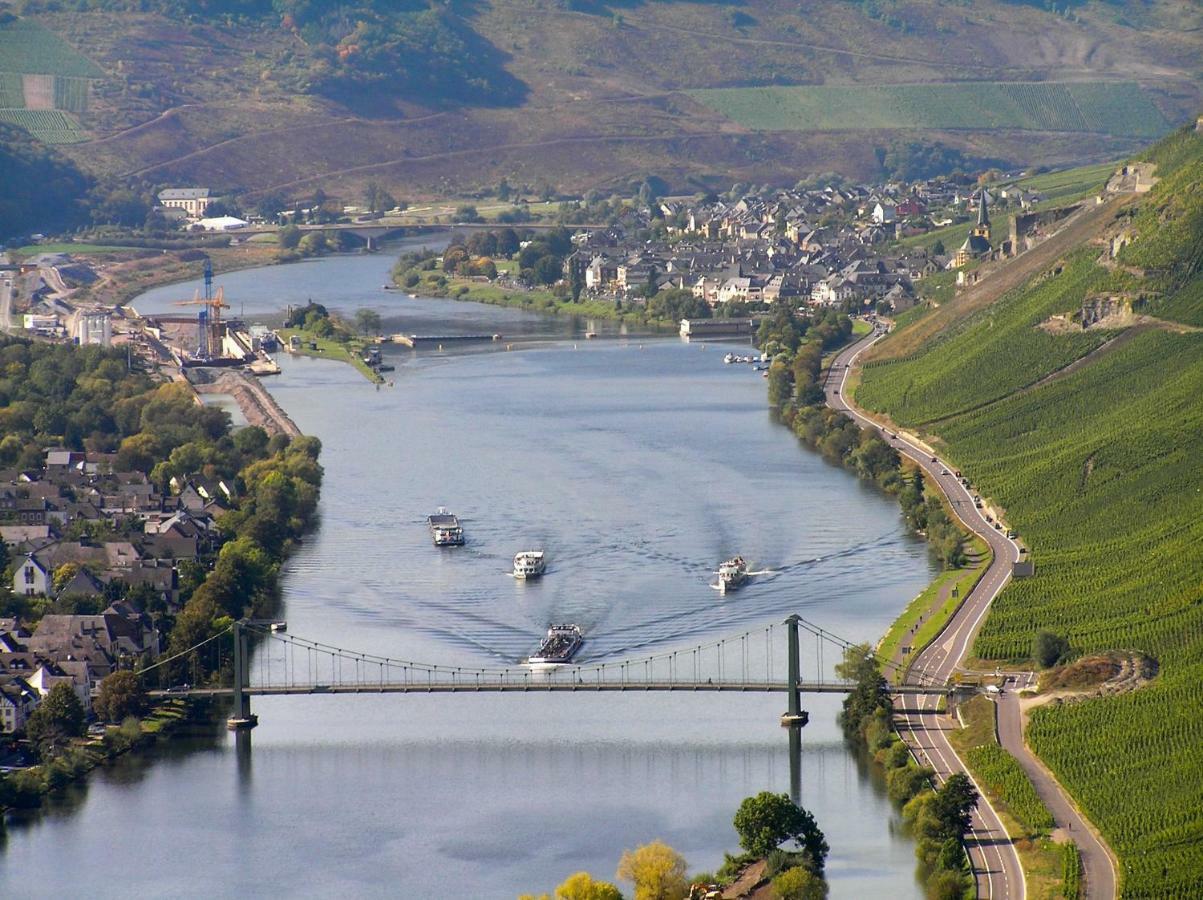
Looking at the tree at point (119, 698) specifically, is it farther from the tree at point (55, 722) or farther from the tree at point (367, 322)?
the tree at point (367, 322)

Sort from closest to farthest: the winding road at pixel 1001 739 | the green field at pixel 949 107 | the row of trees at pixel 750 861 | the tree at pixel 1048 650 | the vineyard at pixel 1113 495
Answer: the row of trees at pixel 750 861 → the winding road at pixel 1001 739 → the vineyard at pixel 1113 495 → the tree at pixel 1048 650 → the green field at pixel 949 107

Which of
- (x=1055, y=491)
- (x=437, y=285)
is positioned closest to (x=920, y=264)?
(x=437, y=285)

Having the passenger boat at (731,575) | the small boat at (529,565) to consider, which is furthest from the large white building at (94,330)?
the passenger boat at (731,575)

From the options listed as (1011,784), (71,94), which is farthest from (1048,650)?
(71,94)

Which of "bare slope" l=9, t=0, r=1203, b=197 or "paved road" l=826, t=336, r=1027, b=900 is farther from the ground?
"bare slope" l=9, t=0, r=1203, b=197

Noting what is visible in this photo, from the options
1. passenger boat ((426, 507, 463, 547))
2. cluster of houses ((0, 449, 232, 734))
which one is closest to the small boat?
passenger boat ((426, 507, 463, 547))

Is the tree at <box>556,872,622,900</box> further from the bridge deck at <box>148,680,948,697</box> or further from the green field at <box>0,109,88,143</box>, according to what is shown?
the green field at <box>0,109,88,143</box>

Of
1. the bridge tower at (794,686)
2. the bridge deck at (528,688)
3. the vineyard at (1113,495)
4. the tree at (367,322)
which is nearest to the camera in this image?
the vineyard at (1113,495)
